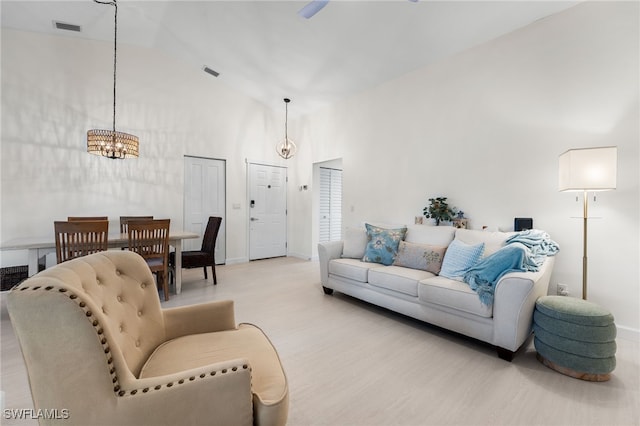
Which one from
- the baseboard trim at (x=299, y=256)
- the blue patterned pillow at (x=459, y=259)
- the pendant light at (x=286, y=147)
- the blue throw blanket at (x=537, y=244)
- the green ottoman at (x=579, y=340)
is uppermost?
the pendant light at (x=286, y=147)

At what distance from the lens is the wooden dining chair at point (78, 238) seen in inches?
107

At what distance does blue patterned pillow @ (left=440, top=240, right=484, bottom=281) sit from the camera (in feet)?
8.33

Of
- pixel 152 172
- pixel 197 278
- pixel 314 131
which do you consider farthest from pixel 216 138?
pixel 197 278

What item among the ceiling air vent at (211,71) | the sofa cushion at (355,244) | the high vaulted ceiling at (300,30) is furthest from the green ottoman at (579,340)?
the ceiling air vent at (211,71)

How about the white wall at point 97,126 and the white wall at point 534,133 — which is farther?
the white wall at point 97,126

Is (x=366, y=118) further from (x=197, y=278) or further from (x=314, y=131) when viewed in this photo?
(x=197, y=278)

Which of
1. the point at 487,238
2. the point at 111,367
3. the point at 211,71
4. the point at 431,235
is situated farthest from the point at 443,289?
the point at 211,71

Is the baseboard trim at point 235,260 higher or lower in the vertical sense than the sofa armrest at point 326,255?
lower

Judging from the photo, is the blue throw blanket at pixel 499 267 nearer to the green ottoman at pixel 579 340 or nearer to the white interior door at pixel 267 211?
the green ottoman at pixel 579 340

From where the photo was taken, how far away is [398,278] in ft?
8.93

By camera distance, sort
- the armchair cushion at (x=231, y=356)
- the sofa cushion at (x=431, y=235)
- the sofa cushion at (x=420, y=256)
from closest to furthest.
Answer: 1. the armchair cushion at (x=231, y=356)
2. the sofa cushion at (x=420, y=256)
3. the sofa cushion at (x=431, y=235)

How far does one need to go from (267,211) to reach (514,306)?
472 centimetres

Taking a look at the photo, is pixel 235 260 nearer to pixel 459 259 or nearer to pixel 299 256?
pixel 299 256

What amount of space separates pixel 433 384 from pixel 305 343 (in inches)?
39.6
